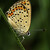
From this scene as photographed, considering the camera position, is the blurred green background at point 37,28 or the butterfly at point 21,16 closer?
A: the butterfly at point 21,16

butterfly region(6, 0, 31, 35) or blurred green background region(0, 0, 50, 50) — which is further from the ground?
butterfly region(6, 0, 31, 35)

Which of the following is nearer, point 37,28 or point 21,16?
point 21,16

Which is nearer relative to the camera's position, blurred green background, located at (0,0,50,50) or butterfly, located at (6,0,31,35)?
butterfly, located at (6,0,31,35)

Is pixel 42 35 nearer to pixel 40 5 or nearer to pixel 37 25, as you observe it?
pixel 37 25

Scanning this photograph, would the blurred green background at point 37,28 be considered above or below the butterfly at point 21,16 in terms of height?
below
